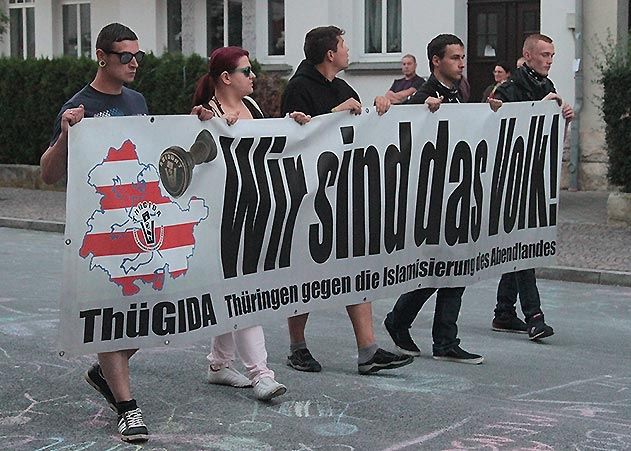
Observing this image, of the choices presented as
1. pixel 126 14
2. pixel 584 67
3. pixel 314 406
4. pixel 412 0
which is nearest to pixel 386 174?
pixel 314 406

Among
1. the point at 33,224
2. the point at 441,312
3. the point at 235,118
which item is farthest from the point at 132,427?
the point at 33,224

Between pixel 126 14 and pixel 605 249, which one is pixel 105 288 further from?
pixel 126 14

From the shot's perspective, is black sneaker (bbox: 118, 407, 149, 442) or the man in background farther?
the man in background

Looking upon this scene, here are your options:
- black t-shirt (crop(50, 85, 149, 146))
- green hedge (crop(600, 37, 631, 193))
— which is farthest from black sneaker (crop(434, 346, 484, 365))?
green hedge (crop(600, 37, 631, 193))

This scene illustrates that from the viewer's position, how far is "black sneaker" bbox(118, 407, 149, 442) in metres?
5.86

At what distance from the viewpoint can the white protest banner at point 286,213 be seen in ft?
19.0

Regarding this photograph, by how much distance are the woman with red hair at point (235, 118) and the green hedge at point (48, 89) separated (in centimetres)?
1277

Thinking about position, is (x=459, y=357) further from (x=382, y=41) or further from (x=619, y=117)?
(x=382, y=41)

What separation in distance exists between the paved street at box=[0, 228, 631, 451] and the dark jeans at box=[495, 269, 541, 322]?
184 mm

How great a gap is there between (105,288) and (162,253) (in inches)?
13.0

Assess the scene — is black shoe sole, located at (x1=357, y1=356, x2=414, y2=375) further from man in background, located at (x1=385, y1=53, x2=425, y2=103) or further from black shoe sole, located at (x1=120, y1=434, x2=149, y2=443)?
man in background, located at (x1=385, y1=53, x2=425, y2=103)

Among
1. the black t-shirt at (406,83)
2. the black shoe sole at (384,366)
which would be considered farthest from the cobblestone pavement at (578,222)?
the black shoe sole at (384,366)

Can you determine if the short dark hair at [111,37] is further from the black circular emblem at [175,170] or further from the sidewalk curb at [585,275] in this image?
the sidewalk curb at [585,275]

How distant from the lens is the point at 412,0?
2061cm
